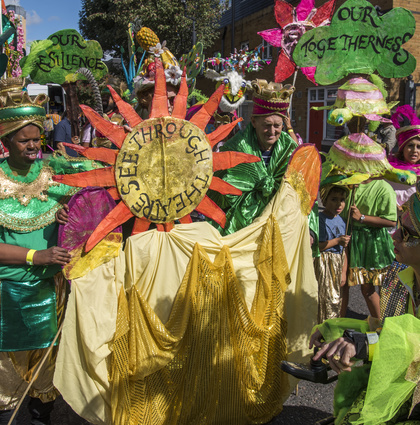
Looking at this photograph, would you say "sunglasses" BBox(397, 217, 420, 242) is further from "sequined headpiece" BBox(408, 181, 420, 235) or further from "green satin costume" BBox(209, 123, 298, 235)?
"green satin costume" BBox(209, 123, 298, 235)

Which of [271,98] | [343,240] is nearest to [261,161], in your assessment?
[271,98]

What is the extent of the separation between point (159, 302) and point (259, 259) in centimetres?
63

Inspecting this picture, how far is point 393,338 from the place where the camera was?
148cm

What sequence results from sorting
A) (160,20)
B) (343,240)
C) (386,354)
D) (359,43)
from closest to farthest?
(386,354)
(359,43)
(343,240)
(160,20)

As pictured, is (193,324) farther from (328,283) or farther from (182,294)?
(328,283)

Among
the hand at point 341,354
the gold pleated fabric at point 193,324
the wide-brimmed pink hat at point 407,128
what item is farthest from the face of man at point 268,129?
the wide-brimmed pink hat at point 407,128

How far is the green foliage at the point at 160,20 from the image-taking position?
16578 mm

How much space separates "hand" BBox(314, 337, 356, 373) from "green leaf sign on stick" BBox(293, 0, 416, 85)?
1956mm

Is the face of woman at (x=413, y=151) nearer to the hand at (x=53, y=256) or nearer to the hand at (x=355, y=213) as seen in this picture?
the hand at (x=355, y=213)

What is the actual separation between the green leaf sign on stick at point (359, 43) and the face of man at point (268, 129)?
413 mm

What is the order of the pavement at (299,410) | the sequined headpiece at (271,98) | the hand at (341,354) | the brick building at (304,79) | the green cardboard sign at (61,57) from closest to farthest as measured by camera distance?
1. the hand at (341,354)
2. the pavement at (299,410)
3. the sequined headpiece at (271,98)
4. the green cardboard sign at (61,57)
5. the brick building at (304,79)

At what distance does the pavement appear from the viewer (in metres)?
2.84

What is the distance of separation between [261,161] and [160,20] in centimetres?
1569

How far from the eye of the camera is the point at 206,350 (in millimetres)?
2461
